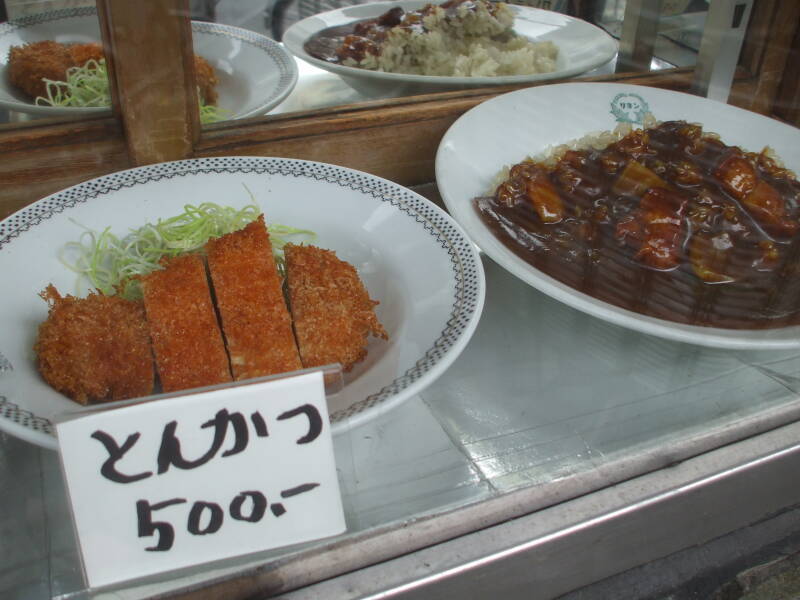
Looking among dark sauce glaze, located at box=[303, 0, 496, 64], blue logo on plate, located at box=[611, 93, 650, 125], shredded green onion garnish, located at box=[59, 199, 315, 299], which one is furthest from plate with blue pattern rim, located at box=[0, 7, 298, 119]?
blue logo on plate, located at box=[611, 93, 650, 125]

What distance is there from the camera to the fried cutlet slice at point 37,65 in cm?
121

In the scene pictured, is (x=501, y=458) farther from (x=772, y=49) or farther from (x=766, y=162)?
(x=772, y=49)

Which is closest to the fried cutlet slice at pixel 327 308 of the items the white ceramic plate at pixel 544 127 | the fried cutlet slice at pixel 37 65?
the white ceramic plate at pixel 544 127

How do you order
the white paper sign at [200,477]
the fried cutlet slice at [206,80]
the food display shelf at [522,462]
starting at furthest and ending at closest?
the fried cutlet slice at [206,80] < the food display shelf at [522,462] < the white paper sign at [200,477]

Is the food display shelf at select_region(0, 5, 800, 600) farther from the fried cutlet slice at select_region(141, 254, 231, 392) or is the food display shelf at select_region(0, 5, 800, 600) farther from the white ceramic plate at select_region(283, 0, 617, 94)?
the white ceramic plate at select_region(283, 0, 617, 94)

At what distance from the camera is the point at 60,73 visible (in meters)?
1.20

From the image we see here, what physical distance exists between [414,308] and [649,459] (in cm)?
40

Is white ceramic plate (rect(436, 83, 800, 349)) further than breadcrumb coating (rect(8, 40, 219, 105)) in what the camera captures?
Yes

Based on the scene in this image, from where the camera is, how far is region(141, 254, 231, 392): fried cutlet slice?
91cm

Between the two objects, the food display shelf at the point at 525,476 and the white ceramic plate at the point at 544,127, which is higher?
the white ceramic plate at the point at 544,127

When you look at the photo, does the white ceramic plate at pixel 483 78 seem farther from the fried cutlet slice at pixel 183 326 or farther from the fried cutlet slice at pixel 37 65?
the fried cutlet slice at pixel 183 326

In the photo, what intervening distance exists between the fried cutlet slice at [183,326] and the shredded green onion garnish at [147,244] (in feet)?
0.22

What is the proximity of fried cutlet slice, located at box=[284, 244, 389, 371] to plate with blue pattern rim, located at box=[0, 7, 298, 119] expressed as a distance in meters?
0.40

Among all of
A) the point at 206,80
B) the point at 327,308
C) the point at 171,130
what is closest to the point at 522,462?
the point at 327,308
